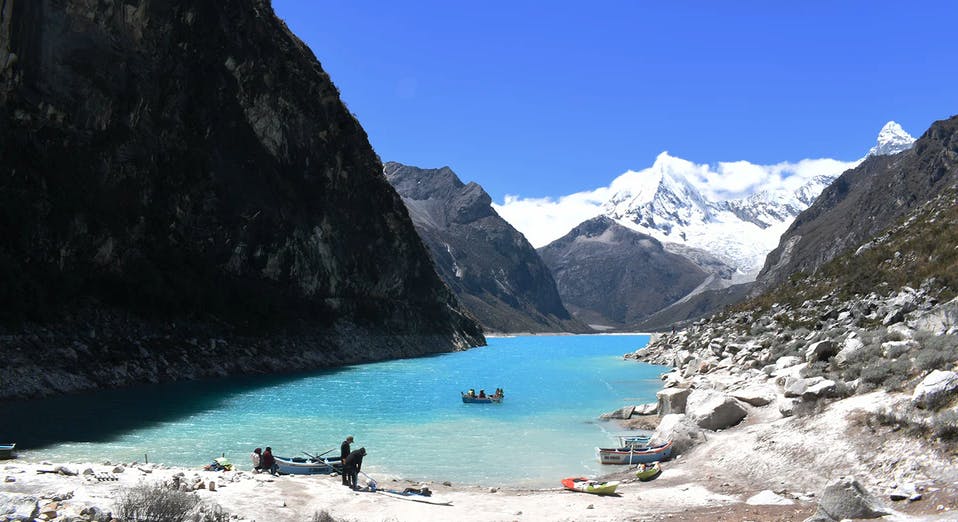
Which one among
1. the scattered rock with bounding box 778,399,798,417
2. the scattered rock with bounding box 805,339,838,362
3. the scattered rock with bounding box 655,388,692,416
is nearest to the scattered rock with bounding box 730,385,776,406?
the scattered rock with bounding box 778,399,798,417

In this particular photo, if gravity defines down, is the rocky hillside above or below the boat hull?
above

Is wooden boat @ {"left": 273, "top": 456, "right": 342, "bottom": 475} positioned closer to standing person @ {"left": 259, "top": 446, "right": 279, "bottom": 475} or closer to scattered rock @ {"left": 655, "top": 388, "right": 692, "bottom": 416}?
standing person @ {"left": 259, "top": 446, "right": 279, "bottom": 475}

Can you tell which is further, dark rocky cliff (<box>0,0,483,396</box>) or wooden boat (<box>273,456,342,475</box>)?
dark rocky cliff (<box>0,0,483,396</box>)

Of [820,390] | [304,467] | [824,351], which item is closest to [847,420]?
[820,390]

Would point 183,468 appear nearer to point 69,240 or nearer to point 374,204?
point 69,240

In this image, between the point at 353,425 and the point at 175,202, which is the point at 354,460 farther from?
the point at 175,202

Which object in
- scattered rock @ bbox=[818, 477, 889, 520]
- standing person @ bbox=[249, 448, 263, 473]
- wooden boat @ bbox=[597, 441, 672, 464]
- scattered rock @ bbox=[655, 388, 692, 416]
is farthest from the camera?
scattered rock @ bbox=[655, 388, 692, 416]

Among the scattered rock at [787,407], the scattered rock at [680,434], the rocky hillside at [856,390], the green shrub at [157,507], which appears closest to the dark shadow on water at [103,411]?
the green shrub at [157,507]
